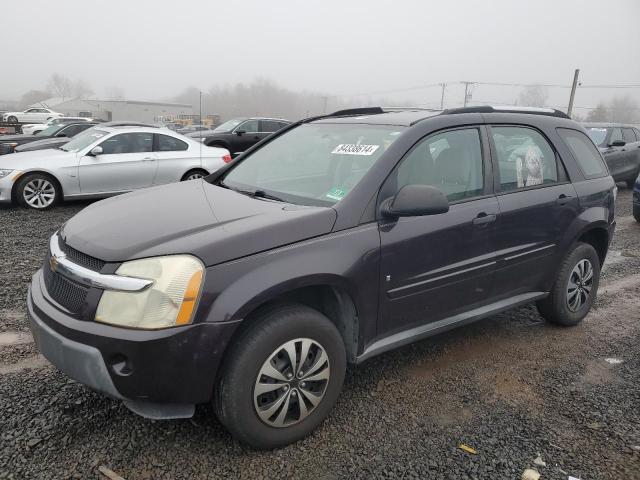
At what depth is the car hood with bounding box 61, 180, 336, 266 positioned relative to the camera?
2.26 metres

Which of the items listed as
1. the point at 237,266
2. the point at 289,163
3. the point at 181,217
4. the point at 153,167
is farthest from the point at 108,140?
the point at 237,266

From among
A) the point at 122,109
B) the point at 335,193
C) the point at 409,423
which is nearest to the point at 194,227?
the point at 335,193

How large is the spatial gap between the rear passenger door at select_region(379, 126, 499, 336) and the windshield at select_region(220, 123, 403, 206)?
24cm

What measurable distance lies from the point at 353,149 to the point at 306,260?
1.03 m

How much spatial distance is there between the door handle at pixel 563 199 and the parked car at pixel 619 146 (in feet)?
29.6

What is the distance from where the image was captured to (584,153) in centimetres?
411

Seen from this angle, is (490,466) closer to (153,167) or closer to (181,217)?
(181,217)

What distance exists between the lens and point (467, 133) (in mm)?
3303

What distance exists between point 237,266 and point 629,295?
4.58m

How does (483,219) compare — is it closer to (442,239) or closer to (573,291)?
(442,239)

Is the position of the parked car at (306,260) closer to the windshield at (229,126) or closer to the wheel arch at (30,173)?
the wheel arch at (30,173)

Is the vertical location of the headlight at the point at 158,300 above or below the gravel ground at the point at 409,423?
above

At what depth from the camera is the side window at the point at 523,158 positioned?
343cm

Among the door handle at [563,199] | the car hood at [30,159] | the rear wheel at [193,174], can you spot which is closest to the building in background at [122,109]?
the rear wheel at [193,174]
